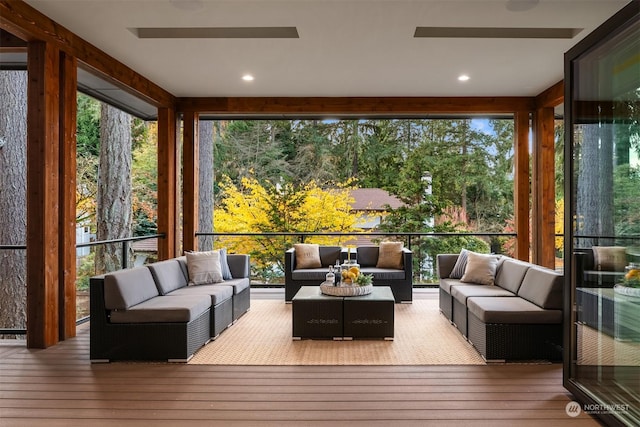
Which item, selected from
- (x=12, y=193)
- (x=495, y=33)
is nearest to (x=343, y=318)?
(x=495, y=33)

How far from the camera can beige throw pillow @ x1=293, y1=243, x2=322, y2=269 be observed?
6680 mm

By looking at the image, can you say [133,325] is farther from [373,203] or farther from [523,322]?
[373,203]

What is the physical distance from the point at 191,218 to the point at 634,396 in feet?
21.0

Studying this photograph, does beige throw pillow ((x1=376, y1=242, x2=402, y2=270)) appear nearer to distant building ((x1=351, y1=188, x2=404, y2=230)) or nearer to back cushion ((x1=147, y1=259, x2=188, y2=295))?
back cushion ((x1=147, y1=259, x2=188, y2=295))

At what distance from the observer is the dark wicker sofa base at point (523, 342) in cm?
380

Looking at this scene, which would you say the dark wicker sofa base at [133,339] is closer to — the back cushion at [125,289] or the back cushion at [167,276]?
the back cushion at [125,289]

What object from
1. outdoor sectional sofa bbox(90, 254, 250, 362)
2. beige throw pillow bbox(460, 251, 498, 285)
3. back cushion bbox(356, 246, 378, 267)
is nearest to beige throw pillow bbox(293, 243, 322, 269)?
back cushion bbox(356, 246, 378, 267)

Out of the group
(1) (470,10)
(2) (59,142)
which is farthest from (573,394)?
(2) (59,142)

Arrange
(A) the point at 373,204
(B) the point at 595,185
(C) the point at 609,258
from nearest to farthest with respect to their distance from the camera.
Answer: (C) the point at 609,258 < (B) the point at 595,185 < (A) the point at 373,204

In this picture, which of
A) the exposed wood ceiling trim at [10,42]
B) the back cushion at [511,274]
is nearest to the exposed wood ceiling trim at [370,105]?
the exposed wood ceiling trim at [10,42]

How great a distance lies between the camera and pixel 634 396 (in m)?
2.46

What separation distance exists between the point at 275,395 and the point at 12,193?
534 cm

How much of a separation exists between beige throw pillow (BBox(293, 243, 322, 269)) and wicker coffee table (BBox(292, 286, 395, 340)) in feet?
6.91

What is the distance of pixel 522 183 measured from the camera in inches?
286
